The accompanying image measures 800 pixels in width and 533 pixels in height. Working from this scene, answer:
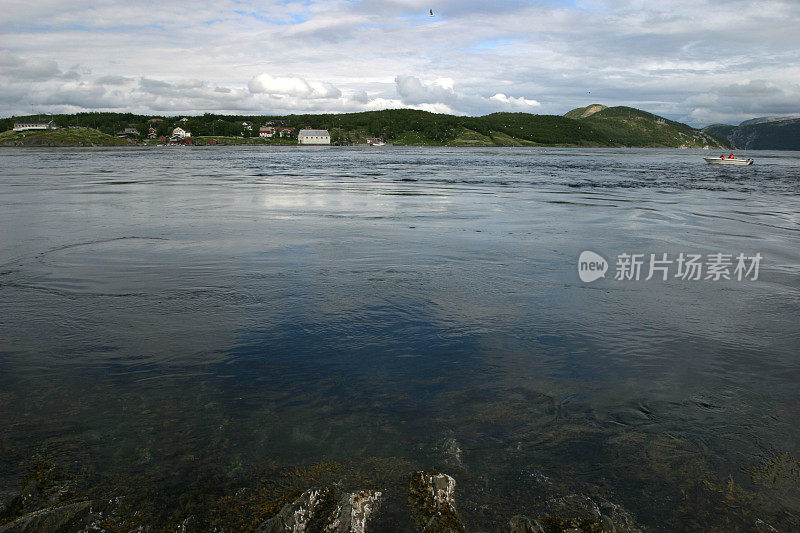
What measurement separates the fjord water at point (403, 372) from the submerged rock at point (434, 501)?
0.12 m

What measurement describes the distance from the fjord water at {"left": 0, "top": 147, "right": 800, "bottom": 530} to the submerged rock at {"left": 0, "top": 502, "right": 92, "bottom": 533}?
0.35 m

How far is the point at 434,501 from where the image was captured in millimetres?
4344

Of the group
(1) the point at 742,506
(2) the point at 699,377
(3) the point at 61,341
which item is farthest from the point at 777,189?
(3) the point at 61,341

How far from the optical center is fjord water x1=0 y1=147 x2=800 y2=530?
4.68m

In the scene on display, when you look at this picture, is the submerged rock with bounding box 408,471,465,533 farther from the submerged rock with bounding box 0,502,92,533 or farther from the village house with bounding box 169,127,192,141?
the village house with bounding box 169,127,192,141

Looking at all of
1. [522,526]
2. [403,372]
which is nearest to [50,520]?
[522,526]

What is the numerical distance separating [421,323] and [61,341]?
18.1ft

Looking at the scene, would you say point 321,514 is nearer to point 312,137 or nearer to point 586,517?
point 586,517

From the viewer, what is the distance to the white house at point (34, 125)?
549 feet

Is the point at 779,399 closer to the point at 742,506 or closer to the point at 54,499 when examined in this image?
the point at 742,506

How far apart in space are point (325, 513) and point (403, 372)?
8.69 ft

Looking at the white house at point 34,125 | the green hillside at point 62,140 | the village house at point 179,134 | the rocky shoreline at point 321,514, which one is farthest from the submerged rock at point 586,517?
the white house at point 34,125

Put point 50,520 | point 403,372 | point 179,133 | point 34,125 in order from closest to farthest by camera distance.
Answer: point 50,520 → point 403,372 → point 34,125 → point 179,133

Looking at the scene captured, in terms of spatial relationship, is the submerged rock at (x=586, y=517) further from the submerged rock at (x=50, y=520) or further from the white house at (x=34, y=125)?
the white house at (x=34, y=125)
